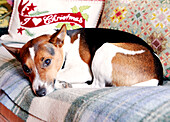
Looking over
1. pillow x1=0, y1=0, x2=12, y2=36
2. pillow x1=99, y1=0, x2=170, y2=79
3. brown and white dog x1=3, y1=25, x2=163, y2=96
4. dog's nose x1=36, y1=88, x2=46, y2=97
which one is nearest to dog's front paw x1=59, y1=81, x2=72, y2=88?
brown and white dog x1=3, y1=25, x2=163, y2=96

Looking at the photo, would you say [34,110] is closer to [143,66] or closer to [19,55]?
[19,55]

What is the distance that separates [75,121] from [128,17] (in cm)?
131

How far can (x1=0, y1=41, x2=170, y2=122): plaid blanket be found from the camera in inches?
32.9

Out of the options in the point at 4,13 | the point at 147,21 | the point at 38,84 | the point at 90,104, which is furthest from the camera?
the point at 4,13

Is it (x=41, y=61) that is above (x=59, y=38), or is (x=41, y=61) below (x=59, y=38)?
below

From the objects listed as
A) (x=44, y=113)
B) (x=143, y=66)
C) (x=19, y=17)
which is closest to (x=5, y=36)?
(x=19, y=17)

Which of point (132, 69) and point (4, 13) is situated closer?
point (132, 69)

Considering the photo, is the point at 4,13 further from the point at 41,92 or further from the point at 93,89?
the point at 93,89

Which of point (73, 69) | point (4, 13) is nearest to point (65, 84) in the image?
point (73, 69)

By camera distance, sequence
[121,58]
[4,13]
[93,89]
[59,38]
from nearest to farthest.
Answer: [93,89] → [121,58] → [59,38] → [4,13]

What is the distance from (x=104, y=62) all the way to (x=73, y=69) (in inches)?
12.5

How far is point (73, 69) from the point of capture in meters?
1.69

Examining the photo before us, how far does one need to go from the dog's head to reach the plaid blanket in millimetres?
81

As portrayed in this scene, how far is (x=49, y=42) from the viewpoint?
5.13 ft
